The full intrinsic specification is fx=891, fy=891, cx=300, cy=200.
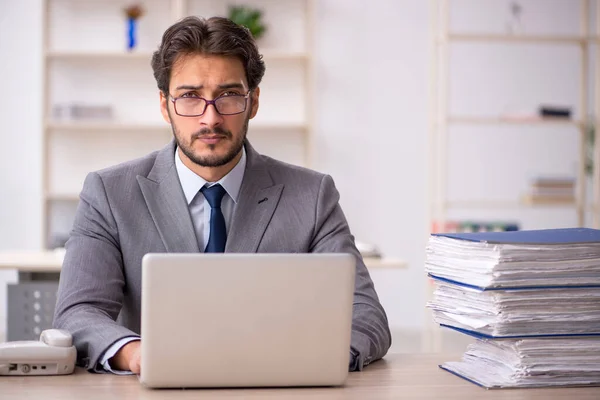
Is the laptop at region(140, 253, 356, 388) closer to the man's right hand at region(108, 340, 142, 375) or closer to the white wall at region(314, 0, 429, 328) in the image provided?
the man's right hand at region(108, 340, 142, 375)

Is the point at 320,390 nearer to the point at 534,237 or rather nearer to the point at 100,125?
the point at 534,237

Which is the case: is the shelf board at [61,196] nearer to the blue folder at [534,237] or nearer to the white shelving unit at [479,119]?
the white shelving unit at [479,119]

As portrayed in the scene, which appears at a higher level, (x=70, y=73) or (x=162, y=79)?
(x=70, y=73)

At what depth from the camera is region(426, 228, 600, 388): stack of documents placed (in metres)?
1.58

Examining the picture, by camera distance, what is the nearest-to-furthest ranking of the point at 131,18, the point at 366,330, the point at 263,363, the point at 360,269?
1. the point at 263,363
2. the point at 366,330
3. the point at 360,269
4. the point at 131,18

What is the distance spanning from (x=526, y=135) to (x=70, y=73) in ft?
10.3

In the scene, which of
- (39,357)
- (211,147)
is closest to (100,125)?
(211,147)

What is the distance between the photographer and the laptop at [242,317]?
144 centimetres

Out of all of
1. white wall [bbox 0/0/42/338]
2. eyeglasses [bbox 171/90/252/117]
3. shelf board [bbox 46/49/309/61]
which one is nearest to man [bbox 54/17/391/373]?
eyeglasses [bbox 171/90/252/117]

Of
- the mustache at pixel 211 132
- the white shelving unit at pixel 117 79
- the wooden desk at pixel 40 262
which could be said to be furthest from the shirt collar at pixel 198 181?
the white shelving unit at pixel 117 79

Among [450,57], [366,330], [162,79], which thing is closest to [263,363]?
[366,330]

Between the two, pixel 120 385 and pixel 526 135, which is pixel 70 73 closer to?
pixel 526 135

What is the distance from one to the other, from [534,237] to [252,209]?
0.77 meters

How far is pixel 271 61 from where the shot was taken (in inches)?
231
